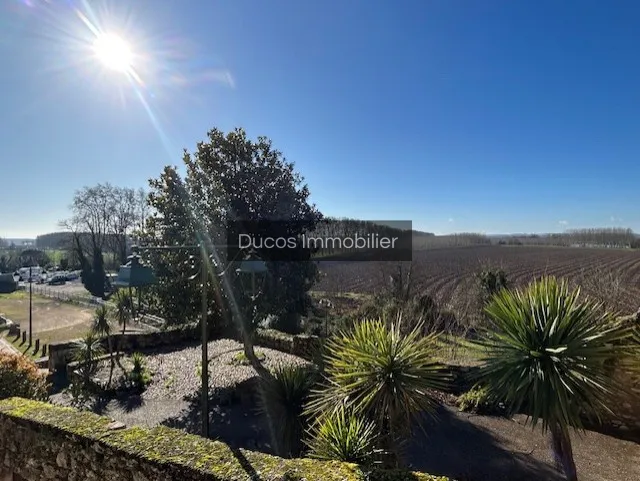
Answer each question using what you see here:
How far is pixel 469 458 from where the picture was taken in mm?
4992

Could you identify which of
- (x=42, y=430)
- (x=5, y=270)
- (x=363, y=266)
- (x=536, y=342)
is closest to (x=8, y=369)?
(x=42, y=430)

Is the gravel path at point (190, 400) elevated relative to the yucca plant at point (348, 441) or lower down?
lower down

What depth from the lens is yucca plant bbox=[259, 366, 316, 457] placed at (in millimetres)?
4812

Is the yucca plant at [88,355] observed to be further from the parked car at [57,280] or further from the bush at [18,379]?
the parked car at [57,280]

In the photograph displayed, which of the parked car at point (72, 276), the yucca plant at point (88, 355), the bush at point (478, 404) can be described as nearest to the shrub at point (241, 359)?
the yucca plant at point (88, 355)

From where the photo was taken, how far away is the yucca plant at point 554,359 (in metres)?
3.20

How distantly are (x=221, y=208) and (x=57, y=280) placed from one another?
41.8 m

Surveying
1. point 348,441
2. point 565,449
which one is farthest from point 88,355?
point 565,449

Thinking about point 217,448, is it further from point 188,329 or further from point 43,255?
point 43,255

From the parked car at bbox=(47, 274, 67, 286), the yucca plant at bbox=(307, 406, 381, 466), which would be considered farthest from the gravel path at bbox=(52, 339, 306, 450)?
the parked car at bbox=(47, 274, 67, 286)

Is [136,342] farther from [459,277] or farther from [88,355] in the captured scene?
[459,277]

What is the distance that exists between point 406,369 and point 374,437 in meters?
0.70

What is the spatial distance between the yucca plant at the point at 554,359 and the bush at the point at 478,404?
3.05m

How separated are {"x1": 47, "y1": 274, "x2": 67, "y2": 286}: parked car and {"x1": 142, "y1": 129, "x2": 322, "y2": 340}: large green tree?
39969 mm
